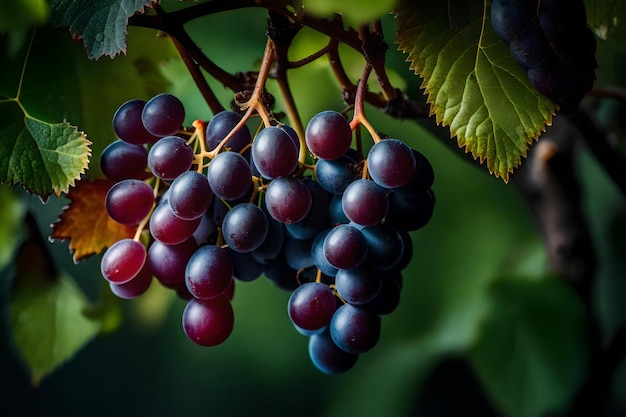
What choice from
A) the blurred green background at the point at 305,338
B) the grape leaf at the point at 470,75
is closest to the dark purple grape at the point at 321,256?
the grape leaf at the point at 470,75

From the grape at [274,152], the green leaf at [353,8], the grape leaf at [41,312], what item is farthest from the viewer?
the grape leaf at [41,312]

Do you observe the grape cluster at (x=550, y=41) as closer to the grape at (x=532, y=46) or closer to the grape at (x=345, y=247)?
the grape at (x=532, y=46)

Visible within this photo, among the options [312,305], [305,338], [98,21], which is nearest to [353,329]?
[312,305]

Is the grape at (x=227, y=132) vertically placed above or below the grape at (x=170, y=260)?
above

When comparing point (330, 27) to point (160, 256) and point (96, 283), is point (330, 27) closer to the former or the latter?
point (160, 256)

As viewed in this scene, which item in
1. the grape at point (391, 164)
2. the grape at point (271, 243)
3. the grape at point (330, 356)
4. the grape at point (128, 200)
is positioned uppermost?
the grape at point (391, 164)

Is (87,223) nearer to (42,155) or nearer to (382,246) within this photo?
(42,155)

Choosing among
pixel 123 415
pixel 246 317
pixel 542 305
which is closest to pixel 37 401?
pixel 123 415
